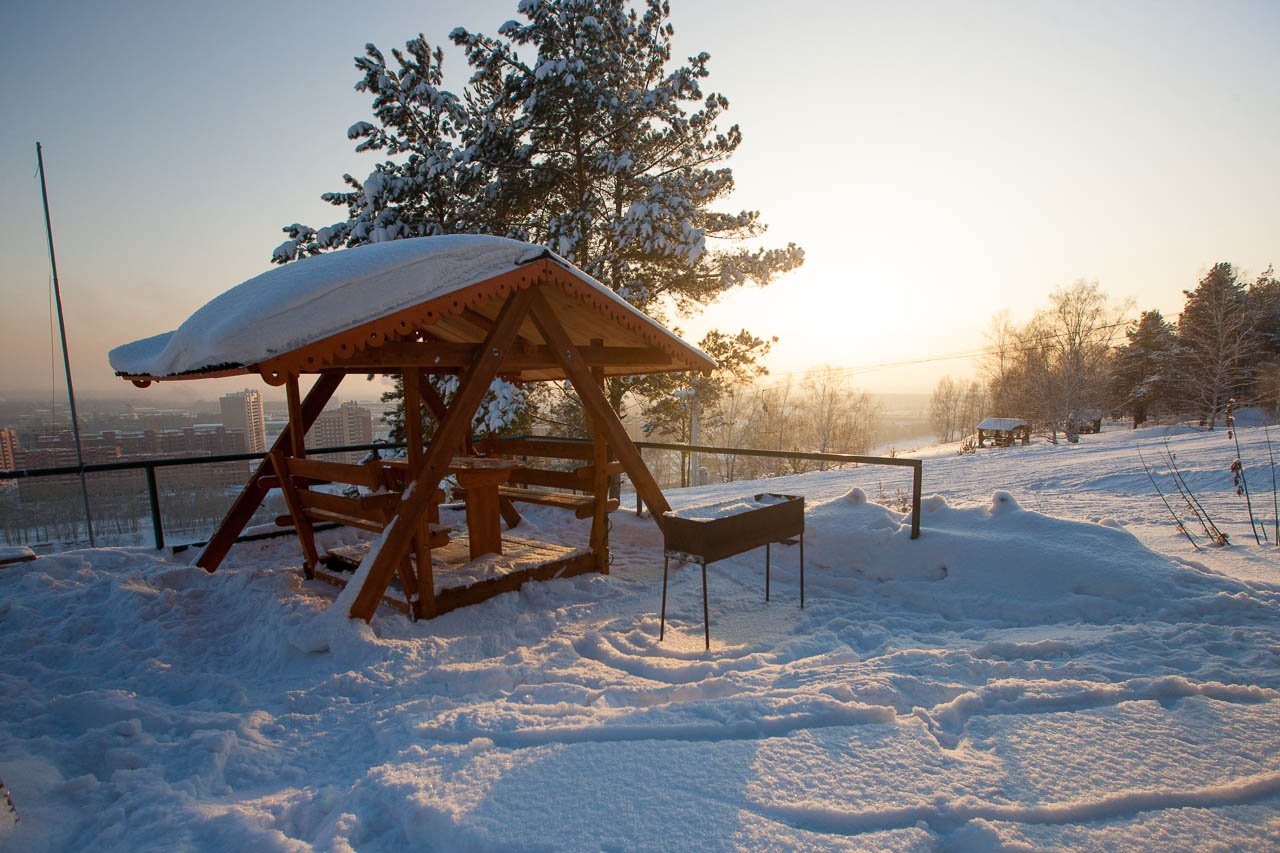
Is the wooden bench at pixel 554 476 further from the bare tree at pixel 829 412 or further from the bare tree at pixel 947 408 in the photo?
the bare tree at pixel 947 408


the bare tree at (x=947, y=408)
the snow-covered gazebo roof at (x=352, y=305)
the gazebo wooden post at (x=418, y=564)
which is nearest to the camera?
the snow-covered gazebo roof at (x=352, y=305)

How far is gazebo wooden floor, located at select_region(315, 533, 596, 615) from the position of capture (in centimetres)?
495

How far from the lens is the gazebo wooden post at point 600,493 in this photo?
6031mm

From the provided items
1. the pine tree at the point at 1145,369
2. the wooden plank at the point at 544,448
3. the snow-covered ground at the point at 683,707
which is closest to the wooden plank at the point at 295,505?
the snow-covered ground at the point at 683,707

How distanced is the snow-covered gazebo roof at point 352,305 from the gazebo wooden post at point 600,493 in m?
0.88

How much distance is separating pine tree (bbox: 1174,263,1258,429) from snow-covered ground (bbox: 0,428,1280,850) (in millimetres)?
29115

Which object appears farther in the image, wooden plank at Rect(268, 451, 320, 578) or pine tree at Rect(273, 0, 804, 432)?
pine tree at Rect(273, 0, 804, 432)

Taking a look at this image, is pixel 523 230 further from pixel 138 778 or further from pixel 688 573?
pixel 138 778

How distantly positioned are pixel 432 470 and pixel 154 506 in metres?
4.41

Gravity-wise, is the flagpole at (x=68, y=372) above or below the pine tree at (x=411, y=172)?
below

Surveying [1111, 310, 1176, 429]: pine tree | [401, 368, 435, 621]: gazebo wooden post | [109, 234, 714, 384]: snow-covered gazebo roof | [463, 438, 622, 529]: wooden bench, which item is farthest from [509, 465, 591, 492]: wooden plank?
[1111, 310, 1176, 429]: pine tree

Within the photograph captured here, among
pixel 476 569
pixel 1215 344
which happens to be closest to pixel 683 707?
pixel 476 569

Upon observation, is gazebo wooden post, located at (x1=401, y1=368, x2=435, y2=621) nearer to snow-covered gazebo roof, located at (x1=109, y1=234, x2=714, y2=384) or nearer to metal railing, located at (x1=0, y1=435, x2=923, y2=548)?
snow-covered gazebo roof, located at (x1=109, y1=234, x2=714, y2=384)

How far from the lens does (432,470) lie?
4.42 m
